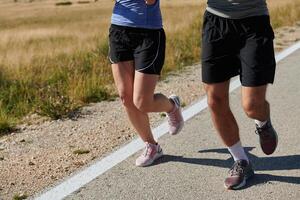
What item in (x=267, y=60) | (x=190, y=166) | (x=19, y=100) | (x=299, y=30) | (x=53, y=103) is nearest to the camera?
(x=267, y=60)

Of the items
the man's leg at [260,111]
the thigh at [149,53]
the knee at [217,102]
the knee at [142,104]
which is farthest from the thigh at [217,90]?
the knee at [142,104]

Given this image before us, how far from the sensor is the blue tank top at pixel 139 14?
4.31 metres

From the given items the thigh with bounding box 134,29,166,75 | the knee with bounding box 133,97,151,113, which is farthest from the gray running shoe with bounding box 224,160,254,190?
the thigh with bounding box 134,29,166,75

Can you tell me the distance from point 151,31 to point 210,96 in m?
0.67

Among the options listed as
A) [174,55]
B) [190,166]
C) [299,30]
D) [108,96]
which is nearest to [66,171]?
[190,166]

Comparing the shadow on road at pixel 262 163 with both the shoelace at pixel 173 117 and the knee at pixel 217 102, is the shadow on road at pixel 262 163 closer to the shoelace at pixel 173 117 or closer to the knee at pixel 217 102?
the shoelace at pixel 173 117

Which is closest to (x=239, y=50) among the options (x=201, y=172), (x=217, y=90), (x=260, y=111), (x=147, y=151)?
(x=217, y=90)

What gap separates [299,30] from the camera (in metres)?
13.5

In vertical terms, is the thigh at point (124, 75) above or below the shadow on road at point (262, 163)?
above

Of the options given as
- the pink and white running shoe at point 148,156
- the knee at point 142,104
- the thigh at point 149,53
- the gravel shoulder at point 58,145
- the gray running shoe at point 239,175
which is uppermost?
the thigh at point 149,53

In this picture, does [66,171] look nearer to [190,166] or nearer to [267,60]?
[190,166]

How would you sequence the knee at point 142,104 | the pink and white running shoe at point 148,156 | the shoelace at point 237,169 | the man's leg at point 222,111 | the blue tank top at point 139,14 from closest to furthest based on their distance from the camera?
the man's leg at point 222,111, the shoelace at point 237,169, the blue tank top at point 139,14, the knee at point 142,104, the pink and white running shoe at point 148,156

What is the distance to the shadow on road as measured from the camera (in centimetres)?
425

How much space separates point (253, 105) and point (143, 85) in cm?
85
